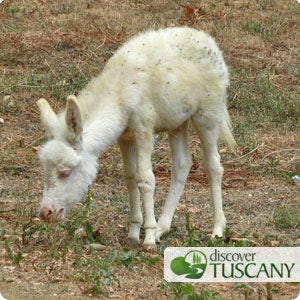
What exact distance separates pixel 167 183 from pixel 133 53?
2263mm

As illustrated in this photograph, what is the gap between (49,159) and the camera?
292 inches

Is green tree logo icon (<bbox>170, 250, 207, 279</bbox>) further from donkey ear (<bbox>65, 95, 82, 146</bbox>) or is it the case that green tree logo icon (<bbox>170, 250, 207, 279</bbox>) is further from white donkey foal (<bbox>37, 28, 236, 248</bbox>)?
donkey ear (<bbox>65, 95, 82, 146</bbox>)

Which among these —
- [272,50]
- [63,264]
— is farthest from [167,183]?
[272,50]

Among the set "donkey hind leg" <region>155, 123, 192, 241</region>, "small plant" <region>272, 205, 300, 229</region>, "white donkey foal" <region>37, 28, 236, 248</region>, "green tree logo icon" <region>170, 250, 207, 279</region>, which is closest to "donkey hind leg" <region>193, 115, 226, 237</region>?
"white donkey foal" <region>37, 28, 236, 248</region>

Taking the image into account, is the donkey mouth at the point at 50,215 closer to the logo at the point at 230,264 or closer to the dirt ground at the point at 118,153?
the dirt ground at the point at 118,153

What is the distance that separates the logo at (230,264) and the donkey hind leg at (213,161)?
62 cm

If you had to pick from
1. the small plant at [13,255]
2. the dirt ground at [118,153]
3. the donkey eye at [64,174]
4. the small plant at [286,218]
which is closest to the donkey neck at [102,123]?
the donkey eye at [64,174]

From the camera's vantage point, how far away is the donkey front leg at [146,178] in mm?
7902

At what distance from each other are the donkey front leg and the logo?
232mm

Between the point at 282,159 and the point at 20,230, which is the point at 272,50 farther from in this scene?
the point at 20,230

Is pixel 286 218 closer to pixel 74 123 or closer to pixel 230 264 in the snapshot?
pixel 230 264

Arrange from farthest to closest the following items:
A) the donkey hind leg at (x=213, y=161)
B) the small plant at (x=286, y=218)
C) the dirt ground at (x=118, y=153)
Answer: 1. the small plant at (x=286, y=218)
2. the donkey hind leg at (x=213, y=161)
3. the dirt ground at (x=118, y=153)

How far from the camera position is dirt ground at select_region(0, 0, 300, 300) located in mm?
→ 7238

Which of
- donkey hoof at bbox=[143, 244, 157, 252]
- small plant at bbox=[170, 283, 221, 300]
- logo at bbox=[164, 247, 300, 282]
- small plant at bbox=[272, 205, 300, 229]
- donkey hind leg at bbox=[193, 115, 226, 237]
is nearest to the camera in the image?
small plant at bbox=[170, 283, 221, 300]
